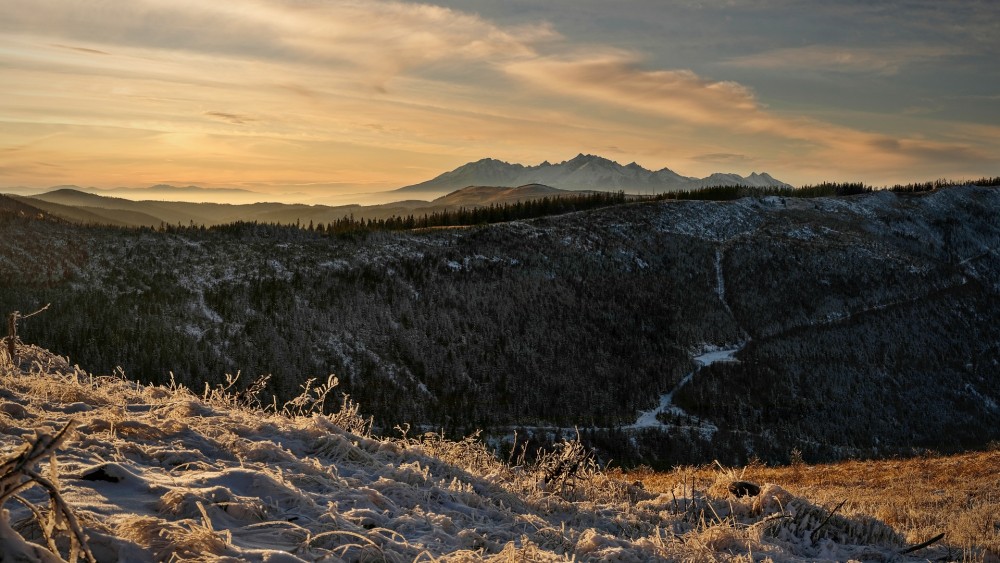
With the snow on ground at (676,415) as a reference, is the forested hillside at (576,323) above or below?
above

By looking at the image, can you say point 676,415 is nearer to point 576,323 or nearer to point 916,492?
point 576,323

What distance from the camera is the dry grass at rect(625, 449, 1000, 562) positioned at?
6.89 meters

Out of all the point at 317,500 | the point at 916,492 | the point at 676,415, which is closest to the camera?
the point at 317,500

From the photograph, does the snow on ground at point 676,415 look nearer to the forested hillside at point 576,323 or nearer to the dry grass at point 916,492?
the forested hillside at point 576,323

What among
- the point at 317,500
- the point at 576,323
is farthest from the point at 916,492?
the point at 576,323

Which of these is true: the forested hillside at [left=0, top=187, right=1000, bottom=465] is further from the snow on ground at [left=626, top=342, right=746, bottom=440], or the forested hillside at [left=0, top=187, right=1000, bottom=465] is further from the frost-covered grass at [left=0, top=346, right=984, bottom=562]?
the frost-covered grass at [left=0, top=346, right=984, bottom=562]

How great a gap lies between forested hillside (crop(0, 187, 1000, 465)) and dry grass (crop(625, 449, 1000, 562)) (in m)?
10.7

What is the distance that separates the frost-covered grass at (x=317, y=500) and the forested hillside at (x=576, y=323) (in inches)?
602

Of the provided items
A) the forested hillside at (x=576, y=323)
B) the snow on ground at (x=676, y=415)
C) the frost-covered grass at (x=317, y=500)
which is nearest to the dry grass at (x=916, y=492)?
the frost-covered grass at (x=317, y=500)

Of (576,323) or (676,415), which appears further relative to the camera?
(576,323)

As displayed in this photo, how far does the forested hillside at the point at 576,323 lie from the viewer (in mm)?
22875

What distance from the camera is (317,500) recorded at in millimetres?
4422

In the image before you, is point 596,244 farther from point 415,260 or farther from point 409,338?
point 409,338

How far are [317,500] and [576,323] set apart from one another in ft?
101
